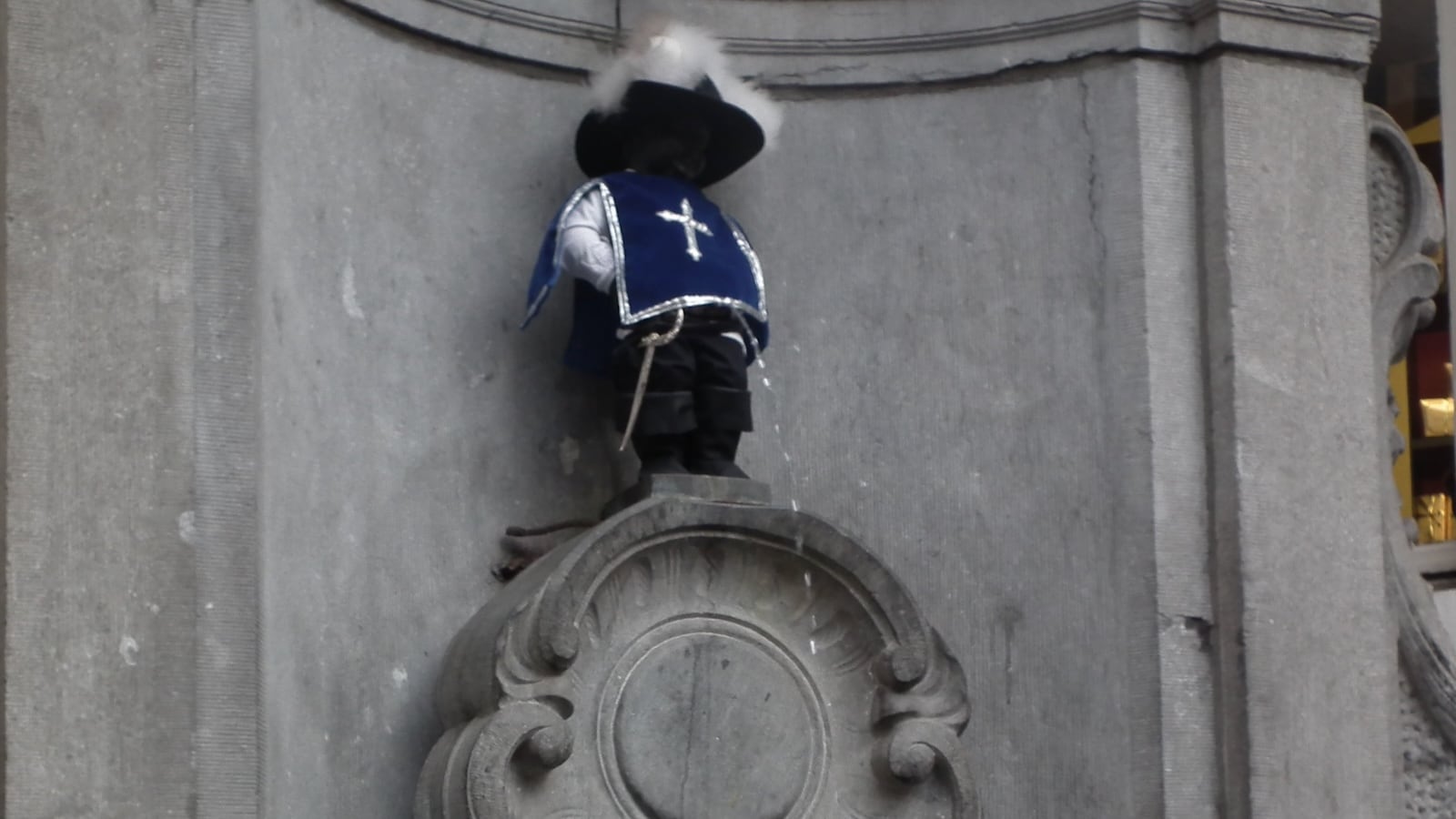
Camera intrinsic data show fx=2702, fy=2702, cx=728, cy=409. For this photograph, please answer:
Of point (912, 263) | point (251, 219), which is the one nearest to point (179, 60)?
point (251, 219)

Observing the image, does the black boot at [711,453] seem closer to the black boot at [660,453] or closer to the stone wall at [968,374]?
the black boot at [660,453]

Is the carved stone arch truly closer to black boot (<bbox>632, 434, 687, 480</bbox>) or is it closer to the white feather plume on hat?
the white feather plume on hat

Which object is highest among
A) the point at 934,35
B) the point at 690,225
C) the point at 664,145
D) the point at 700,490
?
the point at 934,35

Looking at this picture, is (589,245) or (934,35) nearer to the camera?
(589,245)

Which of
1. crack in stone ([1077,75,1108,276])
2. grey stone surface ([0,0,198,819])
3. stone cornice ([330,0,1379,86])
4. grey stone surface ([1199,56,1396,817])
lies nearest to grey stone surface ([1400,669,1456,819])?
grey stone surface ([1199,56,1396,817])

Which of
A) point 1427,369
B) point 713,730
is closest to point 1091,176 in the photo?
point 713,730

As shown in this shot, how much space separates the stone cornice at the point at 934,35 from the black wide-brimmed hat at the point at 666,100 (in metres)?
0.23

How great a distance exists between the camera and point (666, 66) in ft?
18.4

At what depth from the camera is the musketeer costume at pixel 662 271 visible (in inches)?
214

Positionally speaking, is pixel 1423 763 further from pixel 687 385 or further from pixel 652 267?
pixel 652 267

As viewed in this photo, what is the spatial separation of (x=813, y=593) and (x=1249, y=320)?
4.05ft

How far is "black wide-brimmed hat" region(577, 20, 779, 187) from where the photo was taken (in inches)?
220

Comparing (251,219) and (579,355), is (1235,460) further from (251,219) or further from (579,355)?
(251,219)

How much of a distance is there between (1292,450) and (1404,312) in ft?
1.85
